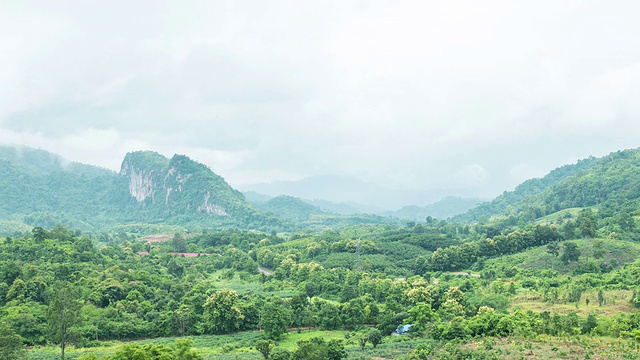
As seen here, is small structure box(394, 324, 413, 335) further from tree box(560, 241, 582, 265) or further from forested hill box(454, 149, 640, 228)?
forested hill box(454, 149, 640, 228)

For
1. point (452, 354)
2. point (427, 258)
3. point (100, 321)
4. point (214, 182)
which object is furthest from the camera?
point (214, 182)

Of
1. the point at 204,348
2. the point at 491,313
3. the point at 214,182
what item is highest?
the point at 214,182

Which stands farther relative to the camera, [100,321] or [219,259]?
[219,259]

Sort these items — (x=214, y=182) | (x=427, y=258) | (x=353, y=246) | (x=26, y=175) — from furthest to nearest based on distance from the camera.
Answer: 1. (x=26, y=175)
2. (x=214, y=182)
3. (x=353, y=246)
4. (x=427, y=258)

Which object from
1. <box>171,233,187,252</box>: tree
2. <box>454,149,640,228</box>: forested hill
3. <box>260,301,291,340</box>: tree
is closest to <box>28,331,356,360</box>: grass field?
<box>260,301,291,340</box>: tree

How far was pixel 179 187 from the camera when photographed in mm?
172125

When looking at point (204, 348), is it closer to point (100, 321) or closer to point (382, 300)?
point (100, 321)

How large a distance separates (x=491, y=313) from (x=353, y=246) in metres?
39.5

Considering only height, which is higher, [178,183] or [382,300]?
[178,183]

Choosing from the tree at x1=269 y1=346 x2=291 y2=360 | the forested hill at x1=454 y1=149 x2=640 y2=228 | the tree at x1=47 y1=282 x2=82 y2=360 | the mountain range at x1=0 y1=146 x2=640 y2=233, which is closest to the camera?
the tree at x1=269 y1=346 x2=291 y2=360

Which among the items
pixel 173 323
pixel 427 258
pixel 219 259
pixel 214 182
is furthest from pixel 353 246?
pixel 214 182

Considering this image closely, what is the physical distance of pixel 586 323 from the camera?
32281 mm

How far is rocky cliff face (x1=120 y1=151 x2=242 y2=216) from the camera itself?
162 m

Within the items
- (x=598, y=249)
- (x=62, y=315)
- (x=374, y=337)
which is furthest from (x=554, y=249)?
(x=62, y=315)
